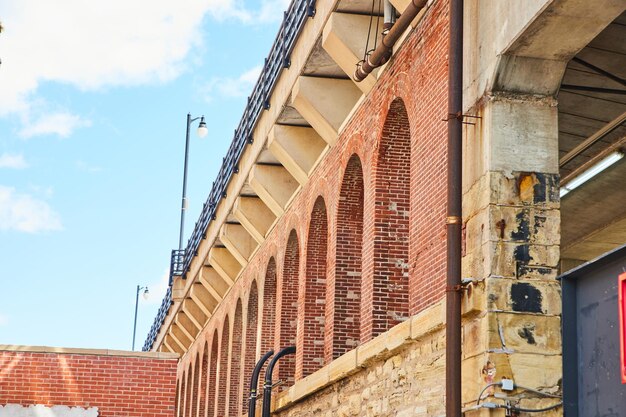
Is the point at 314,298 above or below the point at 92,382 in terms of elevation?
above

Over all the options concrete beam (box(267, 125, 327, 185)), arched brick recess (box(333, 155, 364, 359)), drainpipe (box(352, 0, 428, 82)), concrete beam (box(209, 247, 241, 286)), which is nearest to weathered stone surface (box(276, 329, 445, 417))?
arched brick recess (box(333, 155, 364, 359))

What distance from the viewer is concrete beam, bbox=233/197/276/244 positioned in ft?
80.4

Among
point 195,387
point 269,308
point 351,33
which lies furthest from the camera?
point 195,387

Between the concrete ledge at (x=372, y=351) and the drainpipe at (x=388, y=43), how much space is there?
11.0ft

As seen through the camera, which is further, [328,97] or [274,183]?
[274,183]

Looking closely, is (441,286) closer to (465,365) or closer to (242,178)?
(465,365)

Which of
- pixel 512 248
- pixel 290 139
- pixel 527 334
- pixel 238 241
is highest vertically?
pixel 238 241

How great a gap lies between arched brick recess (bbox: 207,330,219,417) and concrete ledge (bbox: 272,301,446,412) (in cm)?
1147

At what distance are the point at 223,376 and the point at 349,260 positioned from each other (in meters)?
13.0

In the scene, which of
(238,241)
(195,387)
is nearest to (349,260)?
(238,241)

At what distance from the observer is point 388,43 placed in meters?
14.1

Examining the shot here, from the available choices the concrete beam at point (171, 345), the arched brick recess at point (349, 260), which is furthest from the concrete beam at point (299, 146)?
the concrete beam at point (171, 345)

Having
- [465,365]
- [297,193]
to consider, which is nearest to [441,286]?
[465,365]

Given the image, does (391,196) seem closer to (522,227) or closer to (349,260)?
(349,260)
